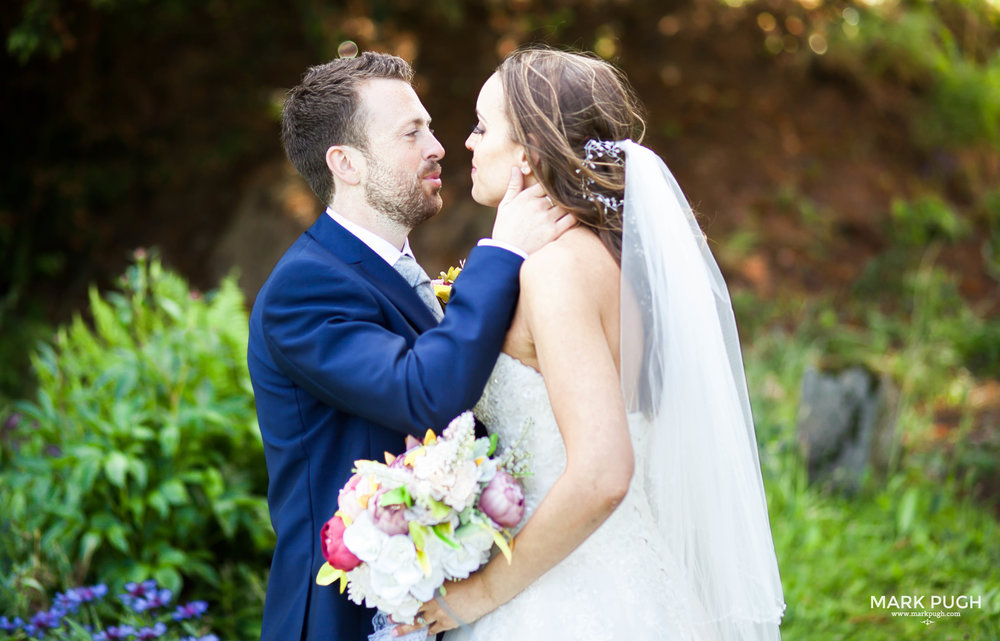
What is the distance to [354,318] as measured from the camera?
2.23 meters

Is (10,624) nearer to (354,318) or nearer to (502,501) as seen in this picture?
(354,318)

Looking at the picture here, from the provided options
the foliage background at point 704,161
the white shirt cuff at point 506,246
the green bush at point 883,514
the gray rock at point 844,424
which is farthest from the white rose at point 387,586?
the gray rock at point 844,424

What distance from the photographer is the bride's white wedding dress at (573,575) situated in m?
2.20

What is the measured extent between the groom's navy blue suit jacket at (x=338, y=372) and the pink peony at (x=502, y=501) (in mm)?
201

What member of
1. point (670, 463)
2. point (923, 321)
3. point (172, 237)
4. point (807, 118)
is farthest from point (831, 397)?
point (172, 237)

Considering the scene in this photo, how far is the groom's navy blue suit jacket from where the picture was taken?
2.06 m

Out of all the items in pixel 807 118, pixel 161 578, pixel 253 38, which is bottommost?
pixel 161 578

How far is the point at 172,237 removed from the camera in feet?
29.6

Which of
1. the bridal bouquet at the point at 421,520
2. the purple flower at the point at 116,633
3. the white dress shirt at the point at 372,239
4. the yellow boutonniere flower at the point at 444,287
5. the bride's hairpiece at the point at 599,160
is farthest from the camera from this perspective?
the purple flower at the point at 116,633

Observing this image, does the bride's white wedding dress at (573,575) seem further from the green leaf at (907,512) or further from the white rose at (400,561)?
the green leaf at (907,512)

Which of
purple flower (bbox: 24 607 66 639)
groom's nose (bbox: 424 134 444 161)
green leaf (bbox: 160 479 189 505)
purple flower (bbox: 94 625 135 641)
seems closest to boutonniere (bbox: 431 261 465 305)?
groom's nose (bbox: 424 134 444 161)

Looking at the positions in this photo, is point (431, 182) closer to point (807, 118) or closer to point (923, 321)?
point (923, 321)

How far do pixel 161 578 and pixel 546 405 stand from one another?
90.9 inches

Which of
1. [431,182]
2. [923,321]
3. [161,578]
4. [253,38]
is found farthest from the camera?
[253,38]
